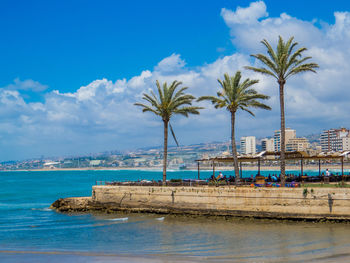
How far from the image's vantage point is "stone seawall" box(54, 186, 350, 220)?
27203mm

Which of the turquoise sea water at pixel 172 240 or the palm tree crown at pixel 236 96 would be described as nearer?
the turquoise sea water at pixel 172 240

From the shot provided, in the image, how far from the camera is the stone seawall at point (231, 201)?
2720cm

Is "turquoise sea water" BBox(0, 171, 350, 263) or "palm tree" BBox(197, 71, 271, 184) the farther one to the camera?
"palm tree" BBox(197, 71, 271, 184)

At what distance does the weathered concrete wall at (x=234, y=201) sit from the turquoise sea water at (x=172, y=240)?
0.88m

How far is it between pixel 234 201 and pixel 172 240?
23.9 ft

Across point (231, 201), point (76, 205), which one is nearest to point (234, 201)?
point (231, 201)

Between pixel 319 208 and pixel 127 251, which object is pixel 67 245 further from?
pixel 319 208

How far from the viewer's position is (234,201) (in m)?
30.6

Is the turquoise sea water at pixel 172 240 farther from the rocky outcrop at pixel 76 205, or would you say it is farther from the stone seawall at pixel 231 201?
the rocky outcrop at pixel 76 205

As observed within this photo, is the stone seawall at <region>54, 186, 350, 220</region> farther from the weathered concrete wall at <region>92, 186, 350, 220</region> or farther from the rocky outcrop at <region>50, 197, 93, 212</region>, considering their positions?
the rocky outcrop at <region>50, 197, 93, 212</region>

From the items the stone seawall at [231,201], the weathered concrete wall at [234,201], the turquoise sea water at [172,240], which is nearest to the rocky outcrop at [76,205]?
the stone seawall at [231,201]

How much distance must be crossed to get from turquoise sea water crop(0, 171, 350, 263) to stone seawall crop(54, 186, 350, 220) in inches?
32.8

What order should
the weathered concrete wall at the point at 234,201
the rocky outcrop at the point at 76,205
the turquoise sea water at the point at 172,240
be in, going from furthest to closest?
the rocky outcrop at the point at 76,205
the weathered concrete wall at the point at 234,201
the turquoise sea water at the point at 172,240

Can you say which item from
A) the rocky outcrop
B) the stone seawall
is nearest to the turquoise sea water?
the stone seawall
